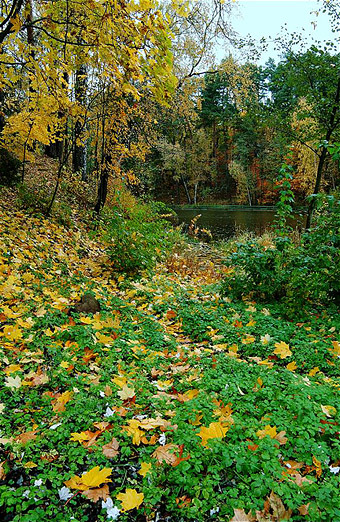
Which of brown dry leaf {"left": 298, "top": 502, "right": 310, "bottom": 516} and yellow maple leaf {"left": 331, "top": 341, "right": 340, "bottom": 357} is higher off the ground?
yellow maple leaf {"left": 331, "top": 341, "right": 340, "bottom": 357}

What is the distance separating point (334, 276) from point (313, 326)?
26.2 inches

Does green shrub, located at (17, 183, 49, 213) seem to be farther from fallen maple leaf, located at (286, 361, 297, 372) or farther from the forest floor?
fallen maple leaf, located at (286, 361, 297, 372)

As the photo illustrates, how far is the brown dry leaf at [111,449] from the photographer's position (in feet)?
5.67

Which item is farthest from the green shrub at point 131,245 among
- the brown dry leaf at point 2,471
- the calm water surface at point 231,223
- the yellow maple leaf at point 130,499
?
the calm water surface at point 231,223

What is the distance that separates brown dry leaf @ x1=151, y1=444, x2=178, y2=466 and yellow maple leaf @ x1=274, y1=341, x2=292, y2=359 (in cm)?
146

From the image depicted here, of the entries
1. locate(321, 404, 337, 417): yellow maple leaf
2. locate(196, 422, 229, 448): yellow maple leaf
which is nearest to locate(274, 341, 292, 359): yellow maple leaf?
locate(321, 404, 337, 417): yellow maple leaf

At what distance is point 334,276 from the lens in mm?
3789

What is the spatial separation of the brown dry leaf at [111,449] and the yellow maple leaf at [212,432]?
17.9 inches

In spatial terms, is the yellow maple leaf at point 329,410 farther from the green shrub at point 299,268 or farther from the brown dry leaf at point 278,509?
the green shrub at point 299,268

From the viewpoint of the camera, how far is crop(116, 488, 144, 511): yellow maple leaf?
1.46 m

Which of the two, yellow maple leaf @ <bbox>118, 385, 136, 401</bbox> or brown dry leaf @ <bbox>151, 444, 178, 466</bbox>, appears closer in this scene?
brown dry leaf @ <bbox>151, 444, 178, 466</bbox>

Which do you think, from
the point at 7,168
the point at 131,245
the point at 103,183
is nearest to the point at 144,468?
the point at 131,245

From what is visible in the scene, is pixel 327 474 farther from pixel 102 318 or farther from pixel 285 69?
pixel 285 69

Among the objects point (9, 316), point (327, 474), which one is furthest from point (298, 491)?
point (9, 316)
